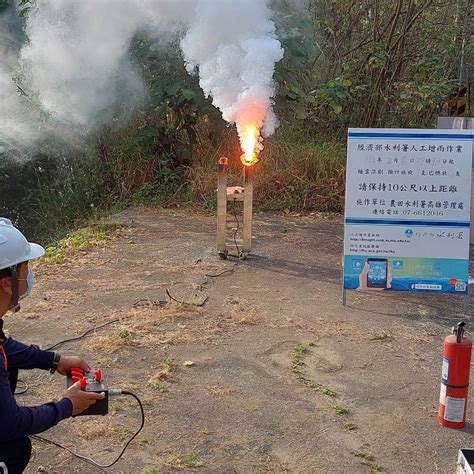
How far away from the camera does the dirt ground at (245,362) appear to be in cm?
391

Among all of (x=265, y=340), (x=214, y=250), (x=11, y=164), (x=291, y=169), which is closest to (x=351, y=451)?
(x=265, y=340)

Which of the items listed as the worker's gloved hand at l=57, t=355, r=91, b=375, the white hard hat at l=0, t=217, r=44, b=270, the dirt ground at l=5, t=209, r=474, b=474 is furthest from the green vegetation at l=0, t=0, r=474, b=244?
the white hard hat at l=0, t=217, r=44, b=270

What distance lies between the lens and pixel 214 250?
8430 millimetres

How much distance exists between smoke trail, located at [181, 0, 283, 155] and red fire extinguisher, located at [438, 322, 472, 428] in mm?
4208

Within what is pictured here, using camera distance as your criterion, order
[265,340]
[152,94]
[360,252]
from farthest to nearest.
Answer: [152,94]
[360,252]
[265,340]

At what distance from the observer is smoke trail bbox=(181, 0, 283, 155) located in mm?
7617

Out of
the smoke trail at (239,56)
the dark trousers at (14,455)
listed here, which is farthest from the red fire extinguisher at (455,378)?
the smoke trail at (239,56)

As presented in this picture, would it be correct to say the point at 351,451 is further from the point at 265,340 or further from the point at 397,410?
the point at 265,340

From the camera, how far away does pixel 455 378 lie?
411 cm

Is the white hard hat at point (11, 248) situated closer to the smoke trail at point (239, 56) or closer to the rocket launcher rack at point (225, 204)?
the rocket launcher rack at point (225, 204)

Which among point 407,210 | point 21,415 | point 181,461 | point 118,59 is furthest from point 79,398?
point 118,59

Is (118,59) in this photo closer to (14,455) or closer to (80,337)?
(80,337)

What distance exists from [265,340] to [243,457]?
5.78ft

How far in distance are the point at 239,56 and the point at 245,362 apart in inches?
157
